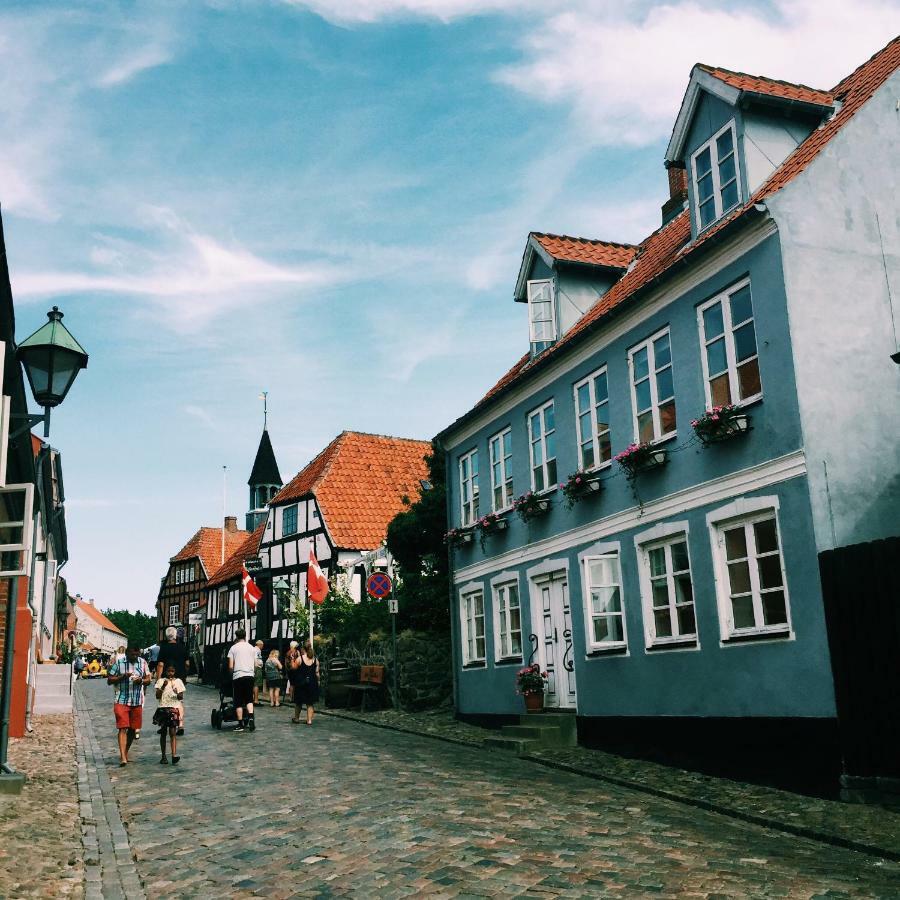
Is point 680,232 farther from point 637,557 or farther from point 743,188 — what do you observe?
point 637,557

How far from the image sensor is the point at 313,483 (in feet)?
128

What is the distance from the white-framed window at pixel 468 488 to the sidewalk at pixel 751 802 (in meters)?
5.83

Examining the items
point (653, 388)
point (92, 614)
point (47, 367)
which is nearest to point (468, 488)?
point (653, 388)

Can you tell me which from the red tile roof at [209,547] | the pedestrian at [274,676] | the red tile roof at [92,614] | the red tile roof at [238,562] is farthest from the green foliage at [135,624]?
the pedestrian at [274,676]

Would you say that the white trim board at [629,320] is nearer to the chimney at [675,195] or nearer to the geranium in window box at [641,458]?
the geranium in window box at [641,458]

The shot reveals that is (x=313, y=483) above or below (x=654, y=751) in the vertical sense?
above

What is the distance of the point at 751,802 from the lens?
35.6ft

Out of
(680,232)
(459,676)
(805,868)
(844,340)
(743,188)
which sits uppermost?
(680,232)

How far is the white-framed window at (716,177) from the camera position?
14.5 metres

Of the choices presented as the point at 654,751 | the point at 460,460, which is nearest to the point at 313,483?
the point at 460,460

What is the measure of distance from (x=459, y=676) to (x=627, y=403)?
8588 millimetres

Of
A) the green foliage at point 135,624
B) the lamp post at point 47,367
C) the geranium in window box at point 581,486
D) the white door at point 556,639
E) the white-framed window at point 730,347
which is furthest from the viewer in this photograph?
the green foliage at point 135,624

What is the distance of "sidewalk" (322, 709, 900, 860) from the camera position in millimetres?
8945

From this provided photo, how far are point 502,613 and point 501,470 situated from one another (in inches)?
110
